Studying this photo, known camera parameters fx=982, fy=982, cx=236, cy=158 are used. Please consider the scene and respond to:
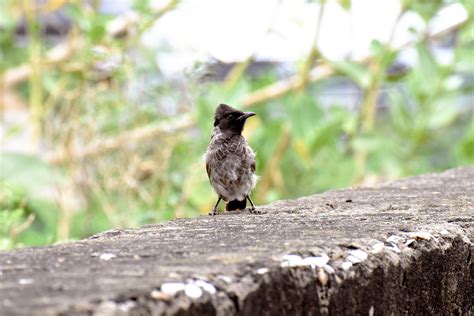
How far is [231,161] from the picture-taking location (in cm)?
383

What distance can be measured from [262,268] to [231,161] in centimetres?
211

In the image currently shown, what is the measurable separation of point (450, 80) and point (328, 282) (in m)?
4.79

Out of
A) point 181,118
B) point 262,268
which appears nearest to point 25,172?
point 181,118

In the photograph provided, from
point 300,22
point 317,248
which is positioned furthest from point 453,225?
point 300,22

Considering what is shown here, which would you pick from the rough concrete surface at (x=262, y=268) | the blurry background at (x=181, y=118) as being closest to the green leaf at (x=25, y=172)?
the blurry background at (x=181, y=118)

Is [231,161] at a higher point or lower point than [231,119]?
lower

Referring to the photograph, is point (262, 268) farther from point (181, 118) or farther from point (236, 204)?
point (181, 118)

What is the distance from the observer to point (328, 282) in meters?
1.85

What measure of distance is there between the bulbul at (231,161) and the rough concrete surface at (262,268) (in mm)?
927

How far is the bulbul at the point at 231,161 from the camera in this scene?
3.80 meters

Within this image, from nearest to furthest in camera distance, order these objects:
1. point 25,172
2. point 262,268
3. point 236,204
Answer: point 262,268
point 236,204
point 25,172

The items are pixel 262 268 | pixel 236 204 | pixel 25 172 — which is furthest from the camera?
pixel 25 172

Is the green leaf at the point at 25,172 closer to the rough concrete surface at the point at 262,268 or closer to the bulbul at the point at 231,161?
the bulbul at the point at 231,161

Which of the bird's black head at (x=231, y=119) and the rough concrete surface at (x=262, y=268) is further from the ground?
the bird's black head at (x=231, y=119)
